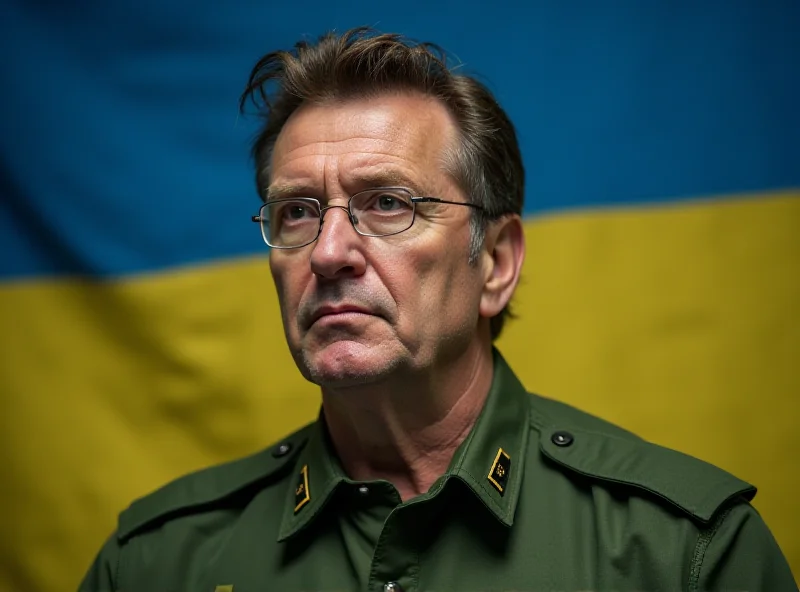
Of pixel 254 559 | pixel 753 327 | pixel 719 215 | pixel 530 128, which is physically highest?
pixel 530 128

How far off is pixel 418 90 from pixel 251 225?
0.88m

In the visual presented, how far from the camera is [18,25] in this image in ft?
8.66

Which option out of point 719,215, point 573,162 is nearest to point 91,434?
point 573,162

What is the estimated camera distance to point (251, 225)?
268 centimetres

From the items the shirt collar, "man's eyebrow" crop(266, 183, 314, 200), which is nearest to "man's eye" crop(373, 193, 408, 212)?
"man's eyebrow" crop(266, 183, 314, 200)

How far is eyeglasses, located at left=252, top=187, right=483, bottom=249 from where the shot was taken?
179 centimetres

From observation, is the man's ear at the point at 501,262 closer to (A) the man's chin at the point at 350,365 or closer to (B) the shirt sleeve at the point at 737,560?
(A) the man's chin at the point at 350,365

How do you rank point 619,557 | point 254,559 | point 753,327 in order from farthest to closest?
point 753,327 → point 254,559 → point 619,557

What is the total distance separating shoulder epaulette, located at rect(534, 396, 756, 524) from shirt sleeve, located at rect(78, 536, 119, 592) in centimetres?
89

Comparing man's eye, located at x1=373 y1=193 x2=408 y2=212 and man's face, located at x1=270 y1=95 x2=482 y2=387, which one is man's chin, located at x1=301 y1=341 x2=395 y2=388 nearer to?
man's face, located at x1=270 y1=95 x2=482 y2=387

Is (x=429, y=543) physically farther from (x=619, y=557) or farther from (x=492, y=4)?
(x=492, y=4)

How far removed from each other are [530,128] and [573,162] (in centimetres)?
14

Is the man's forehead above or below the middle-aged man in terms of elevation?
above

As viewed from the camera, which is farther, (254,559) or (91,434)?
(91,434)
